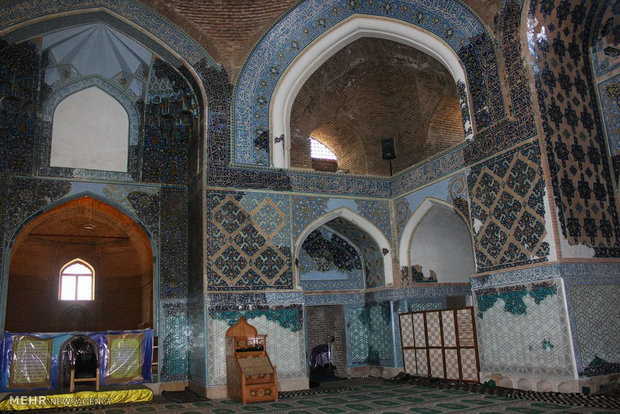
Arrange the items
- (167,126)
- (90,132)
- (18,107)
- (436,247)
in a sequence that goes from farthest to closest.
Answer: (167,126), (436,247), (90,132), (18,107)

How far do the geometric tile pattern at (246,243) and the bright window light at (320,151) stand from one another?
4323mm

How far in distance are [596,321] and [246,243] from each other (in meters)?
4.79

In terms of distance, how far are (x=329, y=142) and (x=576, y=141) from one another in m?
6.63

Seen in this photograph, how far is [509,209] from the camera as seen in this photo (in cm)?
681

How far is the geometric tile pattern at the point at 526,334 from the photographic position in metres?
6.05

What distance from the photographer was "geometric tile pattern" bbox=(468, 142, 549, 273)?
6438 mm

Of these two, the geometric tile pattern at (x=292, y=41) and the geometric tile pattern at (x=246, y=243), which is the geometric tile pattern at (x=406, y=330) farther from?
the geometric tile pattern at (x=292, y=41)

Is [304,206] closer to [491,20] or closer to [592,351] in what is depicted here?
[491,20]

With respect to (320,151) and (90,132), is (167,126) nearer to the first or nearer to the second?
(90,132)

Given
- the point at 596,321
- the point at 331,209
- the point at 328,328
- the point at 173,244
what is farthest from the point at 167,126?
the point at 596,321

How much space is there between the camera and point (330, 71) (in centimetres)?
1064

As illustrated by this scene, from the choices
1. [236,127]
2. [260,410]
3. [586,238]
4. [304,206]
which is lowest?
A: [260,410]

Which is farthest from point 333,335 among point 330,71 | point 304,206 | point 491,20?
point 491,20

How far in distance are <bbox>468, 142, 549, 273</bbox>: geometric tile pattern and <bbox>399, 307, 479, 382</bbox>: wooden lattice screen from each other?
100cm
